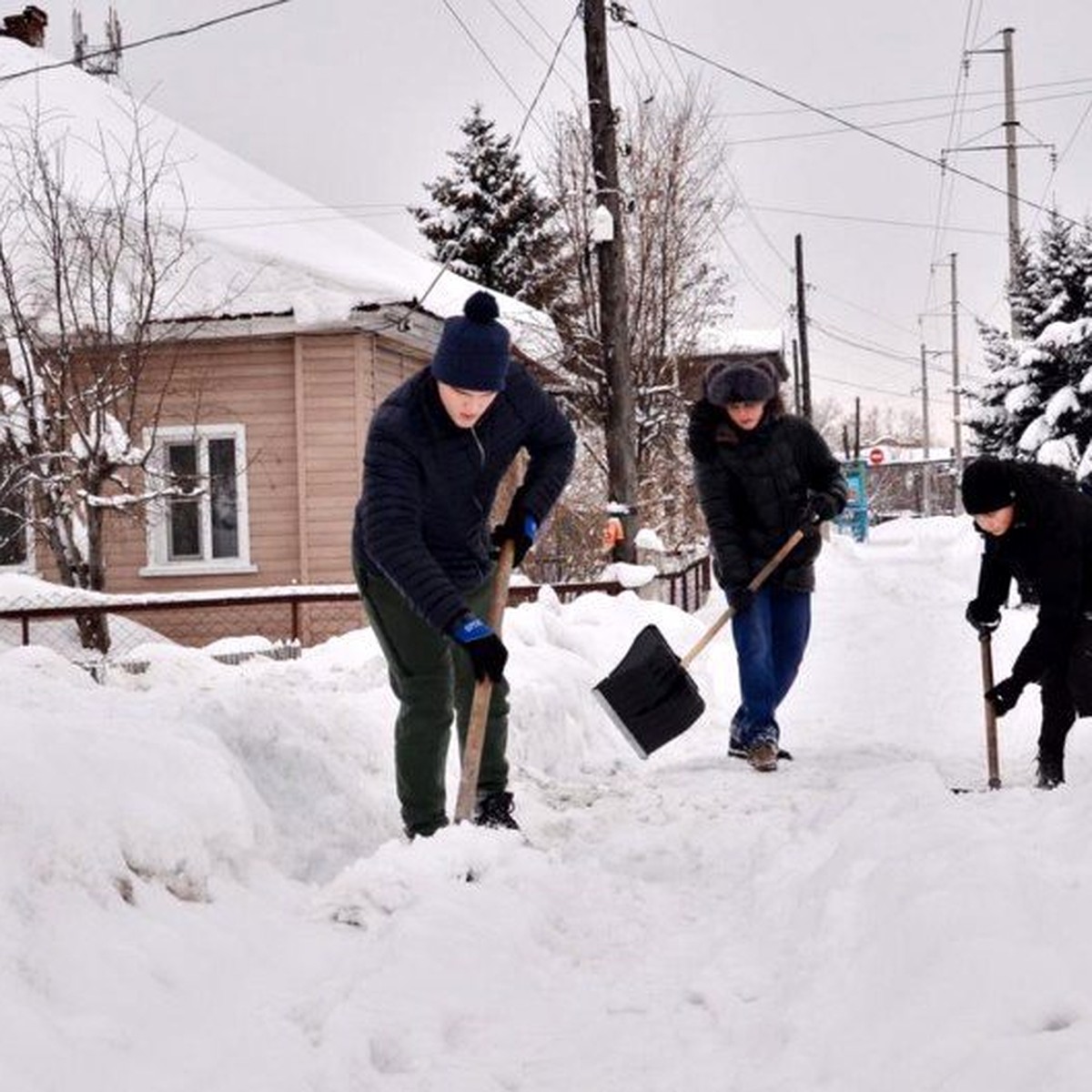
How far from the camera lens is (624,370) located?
12.0 metres

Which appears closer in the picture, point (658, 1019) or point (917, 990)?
point (917, 990)

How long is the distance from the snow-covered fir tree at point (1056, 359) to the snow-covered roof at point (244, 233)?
7.58 meters

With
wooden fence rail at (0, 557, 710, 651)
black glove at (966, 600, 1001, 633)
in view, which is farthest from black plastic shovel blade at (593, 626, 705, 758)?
wooden fence rail at (0, 557, 710, 651)

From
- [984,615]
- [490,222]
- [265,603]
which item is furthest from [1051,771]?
[490,222]

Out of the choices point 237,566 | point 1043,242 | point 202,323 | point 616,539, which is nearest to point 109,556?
point 237,566

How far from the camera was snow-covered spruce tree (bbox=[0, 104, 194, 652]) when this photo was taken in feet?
37.0

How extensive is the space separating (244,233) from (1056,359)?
1223cm

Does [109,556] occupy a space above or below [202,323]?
below

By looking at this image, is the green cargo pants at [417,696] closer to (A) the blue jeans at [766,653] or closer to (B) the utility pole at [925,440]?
(A) the blue jeans at [766,653]

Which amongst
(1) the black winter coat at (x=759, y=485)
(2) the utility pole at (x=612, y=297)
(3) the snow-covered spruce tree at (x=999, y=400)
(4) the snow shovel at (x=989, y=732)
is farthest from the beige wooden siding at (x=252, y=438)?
(3) the snow-covered spruce tree at (x=999, y=400)

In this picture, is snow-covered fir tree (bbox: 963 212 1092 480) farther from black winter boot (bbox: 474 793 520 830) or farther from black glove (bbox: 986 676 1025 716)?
black winter boot (bbox: 474 793 520 830)

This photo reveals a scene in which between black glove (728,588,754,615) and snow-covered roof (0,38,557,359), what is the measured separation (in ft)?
25.3

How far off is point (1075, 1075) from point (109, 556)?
13024mm

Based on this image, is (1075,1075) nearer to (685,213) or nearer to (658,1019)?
(658,1019)
